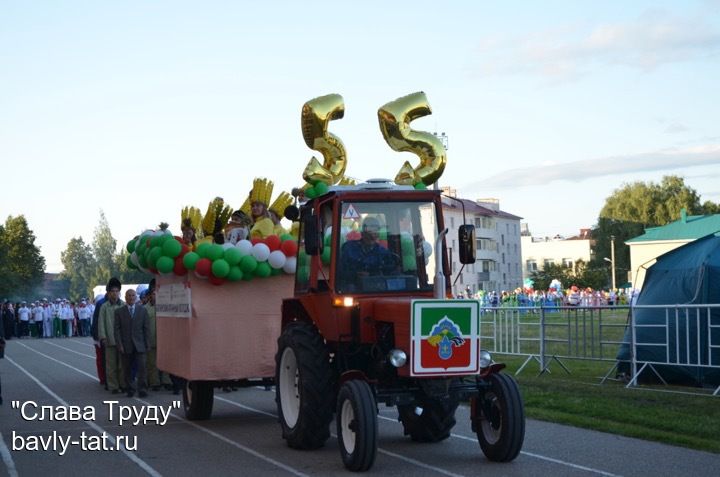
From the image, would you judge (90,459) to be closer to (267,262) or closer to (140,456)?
(140,456)

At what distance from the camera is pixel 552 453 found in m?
11.5

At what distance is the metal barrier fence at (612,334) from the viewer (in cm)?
1728

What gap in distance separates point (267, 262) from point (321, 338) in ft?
8.30

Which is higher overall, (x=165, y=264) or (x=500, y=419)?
(x=165, y=264)

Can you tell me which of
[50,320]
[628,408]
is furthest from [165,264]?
[50,320]

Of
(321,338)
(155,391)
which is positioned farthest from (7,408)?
(321,338)

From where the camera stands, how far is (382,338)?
11195mm

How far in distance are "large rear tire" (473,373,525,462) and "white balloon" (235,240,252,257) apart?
400 centimetres

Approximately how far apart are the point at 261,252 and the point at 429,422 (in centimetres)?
320

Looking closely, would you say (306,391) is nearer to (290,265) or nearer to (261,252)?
(261,252)

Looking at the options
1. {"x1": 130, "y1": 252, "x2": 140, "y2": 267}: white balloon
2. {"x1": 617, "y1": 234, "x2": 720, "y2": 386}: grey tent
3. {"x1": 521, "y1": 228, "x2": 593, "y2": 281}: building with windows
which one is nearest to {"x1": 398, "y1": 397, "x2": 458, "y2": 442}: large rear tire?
{"x1": 130, "y1": 252, "x2": 140, "y2": 267}: white balloon

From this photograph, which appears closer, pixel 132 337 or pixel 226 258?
pixel 226 258

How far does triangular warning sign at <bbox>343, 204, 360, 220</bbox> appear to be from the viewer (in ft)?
38.2

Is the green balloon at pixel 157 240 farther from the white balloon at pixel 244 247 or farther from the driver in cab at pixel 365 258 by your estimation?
the driver in cab at pixel 365 258
